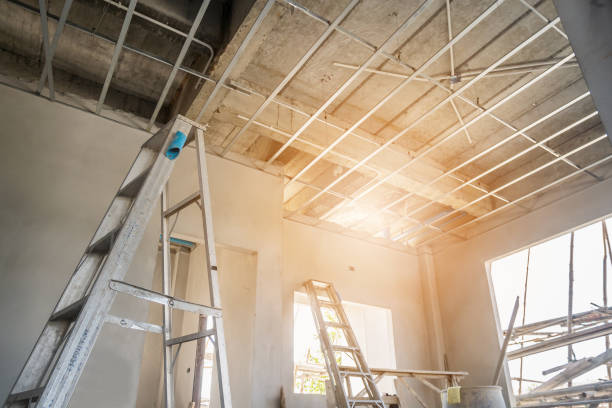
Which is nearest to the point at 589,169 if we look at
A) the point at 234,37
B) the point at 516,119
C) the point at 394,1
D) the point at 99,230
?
the point at 516,119

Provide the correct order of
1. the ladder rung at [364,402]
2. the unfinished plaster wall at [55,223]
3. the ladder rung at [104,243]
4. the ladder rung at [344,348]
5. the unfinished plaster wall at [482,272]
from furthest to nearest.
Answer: the unfinished plaster wall at [482,272]
the ladder rung at [344,348]
the ladder rung at [364,402]
the unfinished plaster wall at [55,223]
the ladder rung at [104,243]

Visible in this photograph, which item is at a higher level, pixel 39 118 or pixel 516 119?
pixel 516 119

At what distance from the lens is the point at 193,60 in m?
5.38

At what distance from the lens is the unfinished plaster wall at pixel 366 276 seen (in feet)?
23.6

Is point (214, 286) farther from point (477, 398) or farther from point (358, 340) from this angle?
point (358, 340)

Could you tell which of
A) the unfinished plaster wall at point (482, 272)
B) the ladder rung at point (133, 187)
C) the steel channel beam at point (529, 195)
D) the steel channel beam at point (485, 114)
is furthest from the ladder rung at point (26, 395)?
the unfinished plaster wall at point (482, 272)

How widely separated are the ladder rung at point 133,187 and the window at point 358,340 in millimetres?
5056

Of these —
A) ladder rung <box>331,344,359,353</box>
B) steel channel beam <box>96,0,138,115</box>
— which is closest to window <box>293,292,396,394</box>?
ladder rung <box>331,344,359,353</box>

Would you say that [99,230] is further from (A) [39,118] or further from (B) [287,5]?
(A) [39,118]

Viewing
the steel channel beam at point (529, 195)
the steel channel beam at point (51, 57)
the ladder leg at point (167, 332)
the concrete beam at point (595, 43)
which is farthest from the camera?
the steel channel beam at point (529, 195)

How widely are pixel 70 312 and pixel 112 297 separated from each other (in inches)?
10.9

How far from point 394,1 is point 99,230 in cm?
374

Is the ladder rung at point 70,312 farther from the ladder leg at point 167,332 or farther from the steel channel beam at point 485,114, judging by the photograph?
the steel channel beam at point 485,114

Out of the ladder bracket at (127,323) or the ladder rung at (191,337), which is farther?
the ladder rung at (191,337)
